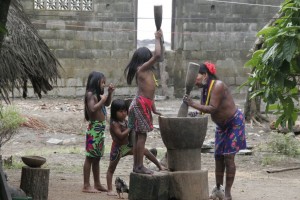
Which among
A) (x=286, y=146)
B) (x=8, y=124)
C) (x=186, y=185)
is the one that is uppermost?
(x=186, y=185)

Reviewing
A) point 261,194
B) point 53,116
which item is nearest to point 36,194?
point 261,194

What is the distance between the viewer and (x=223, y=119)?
25.4 ft

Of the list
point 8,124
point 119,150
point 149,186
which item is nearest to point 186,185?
point 149,186

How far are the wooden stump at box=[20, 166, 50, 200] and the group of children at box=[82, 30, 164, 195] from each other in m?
0.85

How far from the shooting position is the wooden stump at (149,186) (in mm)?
7129

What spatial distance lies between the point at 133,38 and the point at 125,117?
1278cm

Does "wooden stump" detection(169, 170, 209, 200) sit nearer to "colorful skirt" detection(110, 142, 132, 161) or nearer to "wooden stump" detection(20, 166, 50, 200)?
"colorful skirt" detection(110, 142, 132, 161)

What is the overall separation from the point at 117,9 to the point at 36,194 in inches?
527

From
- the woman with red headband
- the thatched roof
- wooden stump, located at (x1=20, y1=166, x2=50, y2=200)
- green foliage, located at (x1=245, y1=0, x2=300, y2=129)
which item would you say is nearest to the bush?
the thatched roof

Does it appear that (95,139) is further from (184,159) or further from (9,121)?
(9,121)

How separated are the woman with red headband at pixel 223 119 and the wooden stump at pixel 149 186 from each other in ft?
2.68

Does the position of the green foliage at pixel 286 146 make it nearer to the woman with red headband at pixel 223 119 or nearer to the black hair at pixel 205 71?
the woman with red headband at pixel 223 119

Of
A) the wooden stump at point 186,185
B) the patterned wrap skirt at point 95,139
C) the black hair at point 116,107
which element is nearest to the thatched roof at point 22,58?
the patterned wrap skirt at point 95,139

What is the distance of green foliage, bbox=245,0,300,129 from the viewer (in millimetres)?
5945
